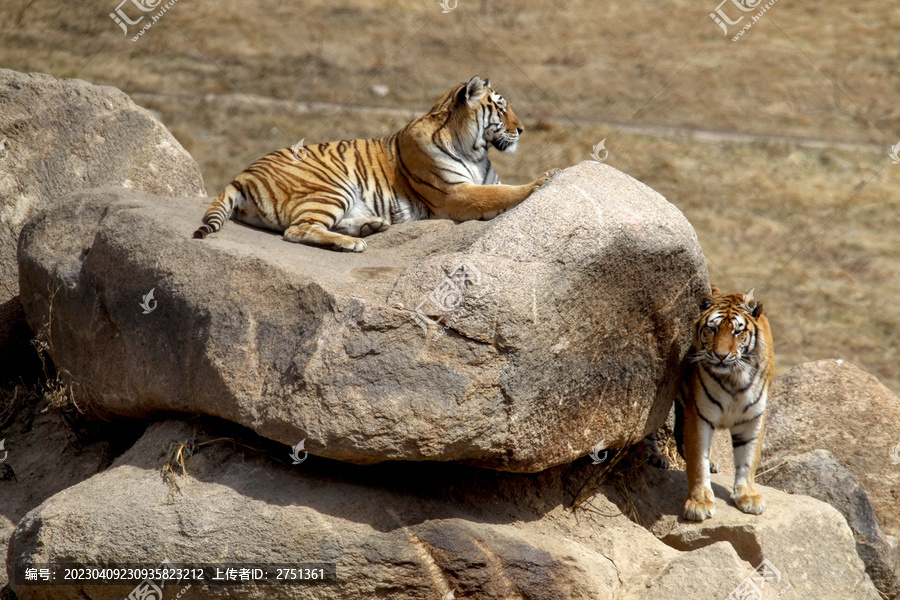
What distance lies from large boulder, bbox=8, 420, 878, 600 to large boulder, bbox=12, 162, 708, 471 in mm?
365

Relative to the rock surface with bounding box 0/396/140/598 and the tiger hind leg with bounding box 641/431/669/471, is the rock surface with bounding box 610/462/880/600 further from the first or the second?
the rock surface with bounding box 0/396/140/598

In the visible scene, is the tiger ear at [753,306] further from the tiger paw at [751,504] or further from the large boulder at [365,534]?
the large boulder at [365,534]

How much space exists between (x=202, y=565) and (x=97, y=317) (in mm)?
1827

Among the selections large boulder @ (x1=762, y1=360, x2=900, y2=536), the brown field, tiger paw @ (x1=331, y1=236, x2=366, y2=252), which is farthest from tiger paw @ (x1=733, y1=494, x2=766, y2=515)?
the brown field

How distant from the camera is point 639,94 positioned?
17.1 metres

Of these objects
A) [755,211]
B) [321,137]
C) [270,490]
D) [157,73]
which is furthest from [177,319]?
[157,73]

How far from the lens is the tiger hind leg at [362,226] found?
21.4 ft

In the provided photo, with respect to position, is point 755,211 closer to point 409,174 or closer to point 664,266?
point 409,174

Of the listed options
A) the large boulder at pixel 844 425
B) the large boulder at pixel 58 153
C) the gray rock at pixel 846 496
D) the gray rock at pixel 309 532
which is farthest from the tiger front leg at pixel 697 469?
the large boulder at pixel 58 153

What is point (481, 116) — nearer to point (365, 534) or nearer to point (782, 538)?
point (365, 534)

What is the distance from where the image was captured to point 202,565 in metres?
4.56

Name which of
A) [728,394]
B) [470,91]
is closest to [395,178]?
[470,91]

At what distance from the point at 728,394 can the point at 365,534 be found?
→ 8.09ft

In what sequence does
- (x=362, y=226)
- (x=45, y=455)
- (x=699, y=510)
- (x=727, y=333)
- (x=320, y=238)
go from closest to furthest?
(x=727, y=333) < (x=699, y=510) < (x=320, y=238) < (x=45, y=455) < (x=362, y=226)
